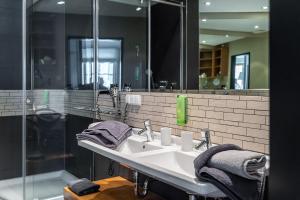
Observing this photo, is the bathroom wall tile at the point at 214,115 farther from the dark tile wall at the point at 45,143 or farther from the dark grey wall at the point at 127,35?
the dark tile wall at the point at 45,143

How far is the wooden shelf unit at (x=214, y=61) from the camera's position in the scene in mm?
1714

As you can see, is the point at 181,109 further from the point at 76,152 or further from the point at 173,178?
the point at 76,152

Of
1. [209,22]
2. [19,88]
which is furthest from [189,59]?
[19,88]

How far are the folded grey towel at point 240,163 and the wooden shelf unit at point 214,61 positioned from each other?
756mm

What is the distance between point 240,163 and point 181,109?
80cm

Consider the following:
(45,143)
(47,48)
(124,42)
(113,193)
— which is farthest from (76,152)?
(113,193)

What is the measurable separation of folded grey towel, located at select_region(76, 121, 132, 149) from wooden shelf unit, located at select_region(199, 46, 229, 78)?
692 mm

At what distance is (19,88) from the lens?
3.28 m

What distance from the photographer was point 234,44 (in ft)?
5.43

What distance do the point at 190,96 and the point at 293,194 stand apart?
107 centimetres

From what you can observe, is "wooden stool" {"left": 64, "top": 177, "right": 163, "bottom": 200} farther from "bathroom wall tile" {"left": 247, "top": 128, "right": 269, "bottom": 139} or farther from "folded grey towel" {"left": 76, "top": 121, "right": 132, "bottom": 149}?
"bathroom wall tile" {"left": 247, "top": 128, "right": 269, "bottom": 139}

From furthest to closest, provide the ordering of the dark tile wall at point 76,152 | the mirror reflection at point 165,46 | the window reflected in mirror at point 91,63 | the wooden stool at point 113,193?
the dark tile wall at point 76,152, the window reflected in mirror at point 91,63, the mirror reflection at point 165,46, the wooden stool at point 113,193

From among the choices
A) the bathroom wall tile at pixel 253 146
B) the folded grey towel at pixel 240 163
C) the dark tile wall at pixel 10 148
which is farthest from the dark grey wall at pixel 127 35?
the folded grey towel at pixel 240 163

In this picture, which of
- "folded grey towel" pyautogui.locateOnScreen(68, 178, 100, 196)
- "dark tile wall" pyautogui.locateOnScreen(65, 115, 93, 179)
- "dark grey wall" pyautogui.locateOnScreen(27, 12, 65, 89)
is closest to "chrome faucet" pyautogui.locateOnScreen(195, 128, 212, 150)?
"folded grey towel" pyautogui.locateOnScreen(68, 178, 100, 196)
